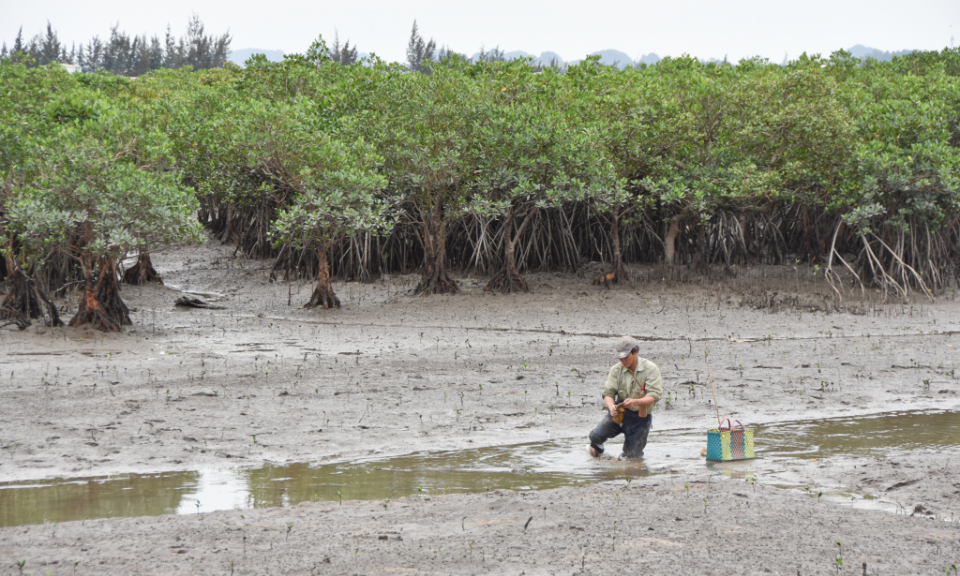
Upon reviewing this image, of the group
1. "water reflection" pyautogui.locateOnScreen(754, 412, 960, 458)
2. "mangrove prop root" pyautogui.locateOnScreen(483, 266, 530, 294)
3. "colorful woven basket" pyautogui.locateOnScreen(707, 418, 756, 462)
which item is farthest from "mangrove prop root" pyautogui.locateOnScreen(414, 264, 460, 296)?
"colorful woven basket" pyautogui.locateOnScreen(707, 418, 756, 462)

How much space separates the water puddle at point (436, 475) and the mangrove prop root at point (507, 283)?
9733mm

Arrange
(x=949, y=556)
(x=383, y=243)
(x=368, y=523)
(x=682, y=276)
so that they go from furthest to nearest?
(x=383, y=243), (x=682, y=276), (x=368, y=523), (x=949, y=556)

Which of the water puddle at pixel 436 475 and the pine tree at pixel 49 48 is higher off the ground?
the pine tree at pixel 49 48

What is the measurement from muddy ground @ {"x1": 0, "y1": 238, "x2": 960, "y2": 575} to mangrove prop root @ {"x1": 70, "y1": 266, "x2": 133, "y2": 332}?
Result: 1.13 ft

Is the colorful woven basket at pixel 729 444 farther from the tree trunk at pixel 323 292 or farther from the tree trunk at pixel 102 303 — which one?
the tree trunk at pixel 323 292

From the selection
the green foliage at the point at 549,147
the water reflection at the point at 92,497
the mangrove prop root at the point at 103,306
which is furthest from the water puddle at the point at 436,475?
the green foliage at the point at 549,147

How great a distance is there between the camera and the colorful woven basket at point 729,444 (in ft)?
22.3

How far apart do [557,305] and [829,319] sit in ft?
15.6

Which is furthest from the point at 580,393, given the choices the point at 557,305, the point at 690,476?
the point at 557,305

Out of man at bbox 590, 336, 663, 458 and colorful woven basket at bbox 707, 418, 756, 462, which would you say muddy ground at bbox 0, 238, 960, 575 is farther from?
man at bbox 590, 336, 663, 458

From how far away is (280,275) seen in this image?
68.6ft

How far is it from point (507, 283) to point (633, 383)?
10.7 meters

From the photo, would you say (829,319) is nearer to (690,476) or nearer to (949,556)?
(690,476)

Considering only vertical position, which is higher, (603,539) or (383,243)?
(383,243)
